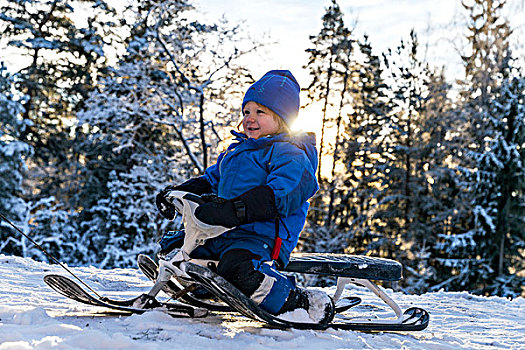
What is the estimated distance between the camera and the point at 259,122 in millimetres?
2994

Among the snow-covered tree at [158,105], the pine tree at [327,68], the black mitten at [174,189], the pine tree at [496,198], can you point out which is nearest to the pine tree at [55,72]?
the snow-covered tree at [158,105]

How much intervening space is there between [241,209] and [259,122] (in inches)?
31.2

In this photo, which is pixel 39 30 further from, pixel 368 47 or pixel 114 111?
pixel 368 47

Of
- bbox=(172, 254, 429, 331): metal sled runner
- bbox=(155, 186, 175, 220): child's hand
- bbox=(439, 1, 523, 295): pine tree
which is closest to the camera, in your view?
bbox=(172, 254, 429, 331): metal sled runner

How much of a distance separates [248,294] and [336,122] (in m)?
16.5

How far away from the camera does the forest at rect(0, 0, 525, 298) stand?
14227mm

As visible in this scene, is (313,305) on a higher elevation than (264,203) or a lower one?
lower

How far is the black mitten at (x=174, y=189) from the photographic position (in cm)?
272

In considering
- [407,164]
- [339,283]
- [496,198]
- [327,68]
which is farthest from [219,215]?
[407,164]

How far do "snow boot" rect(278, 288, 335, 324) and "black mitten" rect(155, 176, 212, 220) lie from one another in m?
0.82

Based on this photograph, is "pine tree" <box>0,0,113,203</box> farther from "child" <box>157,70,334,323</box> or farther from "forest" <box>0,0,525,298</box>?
"child" <box>157,70,334,323</box>

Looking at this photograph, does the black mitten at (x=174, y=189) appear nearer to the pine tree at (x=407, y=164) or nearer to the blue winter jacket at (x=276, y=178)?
the blue winter jacket at (x=276, y=178)

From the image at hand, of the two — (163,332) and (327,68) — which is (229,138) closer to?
(327,68)

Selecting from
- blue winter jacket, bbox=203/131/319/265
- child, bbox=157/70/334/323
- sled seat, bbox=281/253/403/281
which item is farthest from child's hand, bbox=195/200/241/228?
sled seat, bbox=281/253/403/281
